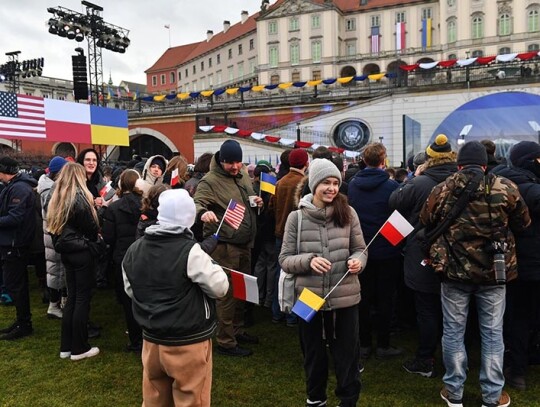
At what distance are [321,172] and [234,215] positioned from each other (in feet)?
4.41

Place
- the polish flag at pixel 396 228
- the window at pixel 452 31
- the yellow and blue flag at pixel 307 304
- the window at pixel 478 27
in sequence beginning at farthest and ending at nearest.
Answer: the window at pixel 452 31, the window at pixel 478 27, the polish flag at pixel 396 228, the yellow and blue flag at pixel 307 304

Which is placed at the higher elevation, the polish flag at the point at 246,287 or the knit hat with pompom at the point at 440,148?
the knit hat with pompom at the point at 440,148

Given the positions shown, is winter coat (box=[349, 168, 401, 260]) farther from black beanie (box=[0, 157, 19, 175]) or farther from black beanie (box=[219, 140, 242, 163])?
black beanie (box=[0, 157, 19, 175])

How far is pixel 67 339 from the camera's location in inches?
179

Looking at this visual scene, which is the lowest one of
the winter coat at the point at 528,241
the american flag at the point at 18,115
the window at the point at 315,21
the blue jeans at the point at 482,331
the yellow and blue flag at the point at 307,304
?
the blue jeans at the point at 482,331

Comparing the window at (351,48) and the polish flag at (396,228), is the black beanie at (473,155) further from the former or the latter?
the window at (351,48)

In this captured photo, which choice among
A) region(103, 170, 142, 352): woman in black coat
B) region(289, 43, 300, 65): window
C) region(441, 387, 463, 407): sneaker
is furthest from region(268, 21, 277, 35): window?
region(441, 387, 463, 407): sneaker

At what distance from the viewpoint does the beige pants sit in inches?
102

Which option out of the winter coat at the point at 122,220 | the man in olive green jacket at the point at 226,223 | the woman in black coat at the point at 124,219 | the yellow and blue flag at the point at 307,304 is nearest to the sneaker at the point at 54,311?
the woman in black coat at the point at 124,219

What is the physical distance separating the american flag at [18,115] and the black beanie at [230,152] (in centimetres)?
677

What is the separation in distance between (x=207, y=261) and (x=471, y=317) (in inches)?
126

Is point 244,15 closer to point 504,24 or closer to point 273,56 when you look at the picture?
point 273,56

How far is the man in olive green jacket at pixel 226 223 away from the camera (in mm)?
4406

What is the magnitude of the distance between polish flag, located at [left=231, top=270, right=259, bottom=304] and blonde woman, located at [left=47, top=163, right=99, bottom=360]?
1747 mm
